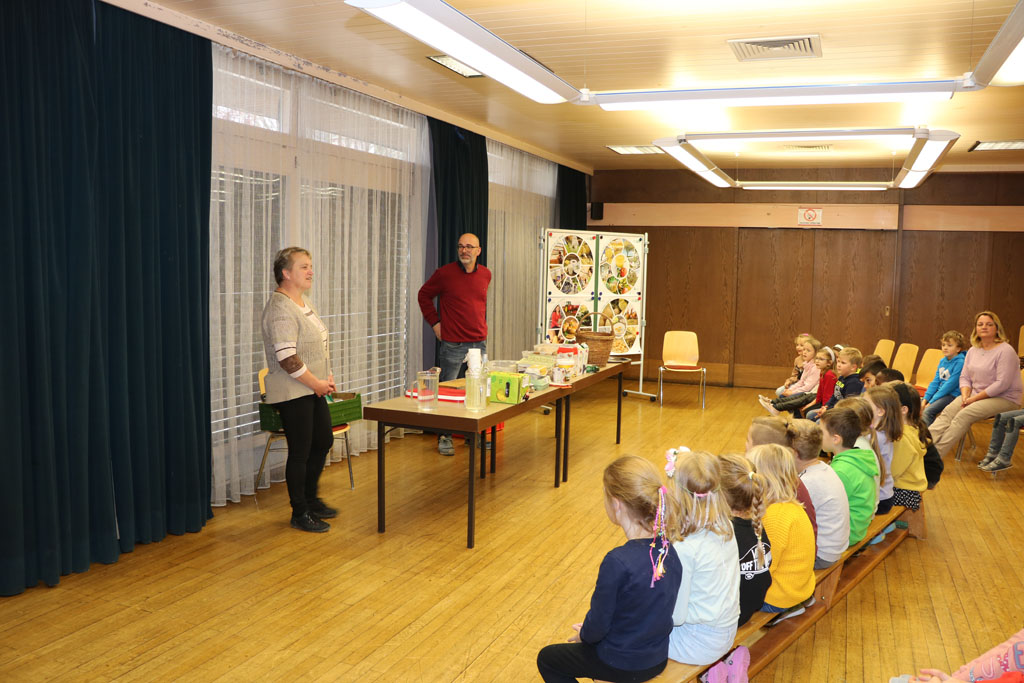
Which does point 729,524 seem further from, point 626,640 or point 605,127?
point 605,127

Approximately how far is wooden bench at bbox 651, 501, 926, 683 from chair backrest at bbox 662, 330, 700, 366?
4.76 meters

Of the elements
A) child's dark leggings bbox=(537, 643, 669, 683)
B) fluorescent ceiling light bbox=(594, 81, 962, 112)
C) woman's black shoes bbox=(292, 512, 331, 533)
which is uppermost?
fluorescent ceiling light bbox=(594, 81, 962, 112)

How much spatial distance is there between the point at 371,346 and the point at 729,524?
4.28m

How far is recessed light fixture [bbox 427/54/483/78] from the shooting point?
510 cm

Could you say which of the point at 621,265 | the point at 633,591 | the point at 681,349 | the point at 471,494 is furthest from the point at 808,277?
the point at 633,591

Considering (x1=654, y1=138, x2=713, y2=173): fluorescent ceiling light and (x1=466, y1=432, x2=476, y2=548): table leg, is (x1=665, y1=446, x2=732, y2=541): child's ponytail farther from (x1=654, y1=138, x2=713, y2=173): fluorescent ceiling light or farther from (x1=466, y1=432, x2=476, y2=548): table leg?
(x1=654, y1=138, x2=713, y2=173): fluorescent ceiling light

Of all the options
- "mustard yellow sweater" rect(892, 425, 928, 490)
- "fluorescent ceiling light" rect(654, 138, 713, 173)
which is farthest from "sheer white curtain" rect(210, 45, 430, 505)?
"mustard yellow sweater" rect(892, 425, 928, 490)

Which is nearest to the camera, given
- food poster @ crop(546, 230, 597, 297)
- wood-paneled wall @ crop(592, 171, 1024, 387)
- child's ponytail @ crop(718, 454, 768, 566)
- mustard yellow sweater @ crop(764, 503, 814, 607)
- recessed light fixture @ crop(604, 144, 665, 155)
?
child's ponytail @ crop(718, 454, 768, 566)

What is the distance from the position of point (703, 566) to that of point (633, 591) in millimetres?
303

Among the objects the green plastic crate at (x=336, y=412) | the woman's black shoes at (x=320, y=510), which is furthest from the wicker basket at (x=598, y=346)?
the woman's black shoes at (x=320, y=510)

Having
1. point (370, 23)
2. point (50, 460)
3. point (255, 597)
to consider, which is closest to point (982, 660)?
point (255, 597)

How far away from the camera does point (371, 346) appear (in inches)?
250

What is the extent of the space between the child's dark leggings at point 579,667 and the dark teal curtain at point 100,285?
2.46 meters

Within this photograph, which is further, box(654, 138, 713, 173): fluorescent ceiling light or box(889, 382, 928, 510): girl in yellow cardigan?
box(654, 138, 713, 173): fluorescent ceiling light
